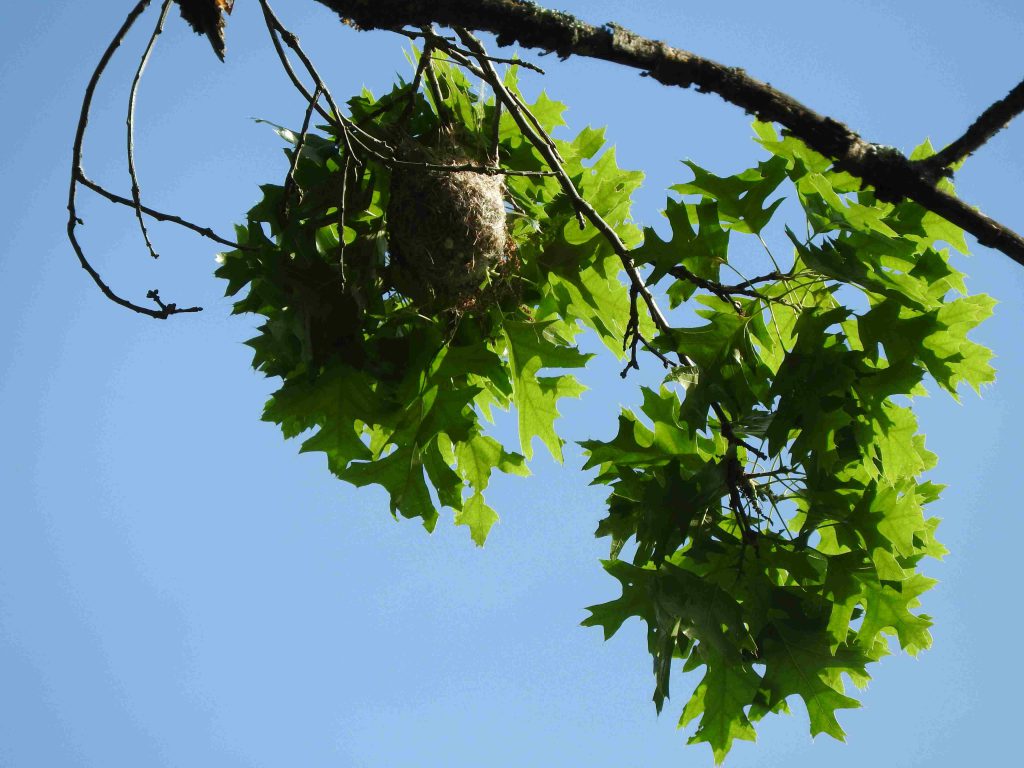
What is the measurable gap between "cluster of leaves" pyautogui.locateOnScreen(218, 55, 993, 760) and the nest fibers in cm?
7

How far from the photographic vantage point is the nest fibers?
308cm

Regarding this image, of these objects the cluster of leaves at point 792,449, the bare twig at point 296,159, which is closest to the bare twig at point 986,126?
the cluster of leaves at point 792,449

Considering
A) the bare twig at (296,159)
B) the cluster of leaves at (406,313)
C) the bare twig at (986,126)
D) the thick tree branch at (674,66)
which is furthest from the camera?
the cluster of leaves at (406,313)

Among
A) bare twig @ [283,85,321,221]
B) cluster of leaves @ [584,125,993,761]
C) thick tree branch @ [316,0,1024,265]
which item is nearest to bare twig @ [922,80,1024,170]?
thick tree branch @ [316,0,1024,265]

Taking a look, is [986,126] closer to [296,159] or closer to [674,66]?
[674,66]

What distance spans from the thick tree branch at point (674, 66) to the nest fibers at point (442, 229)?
745 millimetres

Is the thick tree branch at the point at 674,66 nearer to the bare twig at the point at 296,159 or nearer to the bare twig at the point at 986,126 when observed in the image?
the bare twig at the point at 986,126

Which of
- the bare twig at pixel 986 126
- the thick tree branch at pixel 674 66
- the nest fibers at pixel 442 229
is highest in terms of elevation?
the nest fibers at pixel 442 229

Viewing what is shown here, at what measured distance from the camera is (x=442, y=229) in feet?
10.1

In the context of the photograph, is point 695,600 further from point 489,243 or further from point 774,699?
point 489,243

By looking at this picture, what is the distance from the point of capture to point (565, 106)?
368 cm

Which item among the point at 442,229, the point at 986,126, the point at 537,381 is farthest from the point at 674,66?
the point at 537,381

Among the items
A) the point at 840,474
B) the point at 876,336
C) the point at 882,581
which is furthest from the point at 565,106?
the point at 882,581

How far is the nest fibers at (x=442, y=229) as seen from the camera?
308 centimetres
